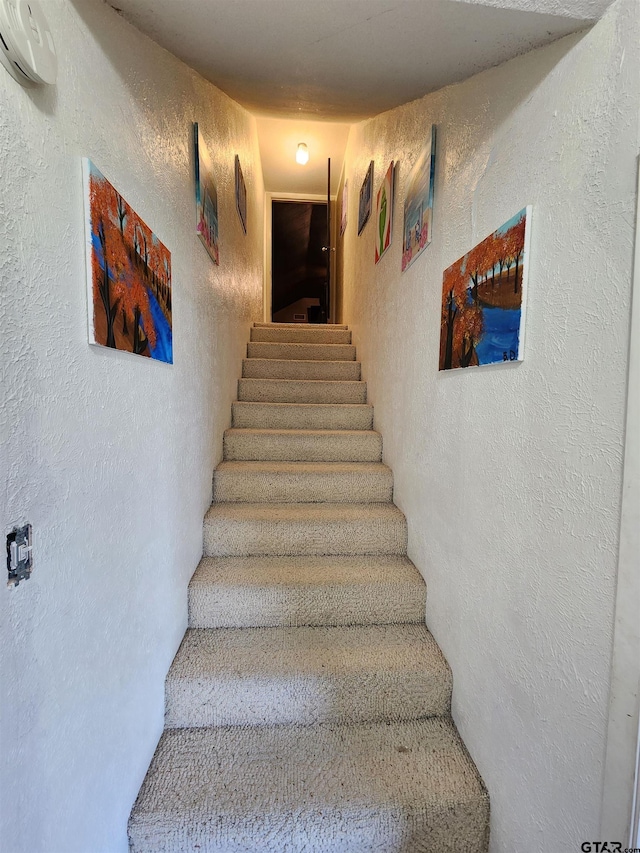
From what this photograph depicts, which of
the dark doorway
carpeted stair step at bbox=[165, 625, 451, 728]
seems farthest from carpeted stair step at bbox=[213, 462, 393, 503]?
the dark doorway

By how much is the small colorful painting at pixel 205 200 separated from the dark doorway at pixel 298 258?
3.65 metres

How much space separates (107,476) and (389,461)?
4.71 ft

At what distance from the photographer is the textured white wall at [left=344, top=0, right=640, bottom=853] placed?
623 mm

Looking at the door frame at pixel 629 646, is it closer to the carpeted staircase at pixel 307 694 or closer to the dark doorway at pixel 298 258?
the carpeted staircase at pixel 307 694

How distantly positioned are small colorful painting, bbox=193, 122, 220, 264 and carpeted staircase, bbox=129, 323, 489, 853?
3.55 ft

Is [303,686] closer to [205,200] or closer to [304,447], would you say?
[304,447]

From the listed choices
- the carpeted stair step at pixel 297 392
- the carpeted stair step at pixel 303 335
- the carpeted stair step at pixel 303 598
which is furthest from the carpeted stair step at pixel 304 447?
the carpeted stair step at pixel 303 335

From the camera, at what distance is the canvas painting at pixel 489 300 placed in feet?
2.79

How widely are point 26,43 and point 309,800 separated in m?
1.64

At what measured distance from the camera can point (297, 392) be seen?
2.57 meters

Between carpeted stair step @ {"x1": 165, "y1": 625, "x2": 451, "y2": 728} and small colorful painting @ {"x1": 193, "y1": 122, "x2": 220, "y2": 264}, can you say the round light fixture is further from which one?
carpeted stair step @ {"x1": 165, "y1": 625, "x2": 451, "y2": 728}

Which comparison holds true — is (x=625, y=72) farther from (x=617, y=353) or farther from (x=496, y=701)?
(x=496, y=701)

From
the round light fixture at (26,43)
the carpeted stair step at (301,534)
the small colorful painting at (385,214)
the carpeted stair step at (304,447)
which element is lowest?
the carpeted stair step at (301,534)

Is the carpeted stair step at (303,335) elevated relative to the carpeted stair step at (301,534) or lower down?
elevated
